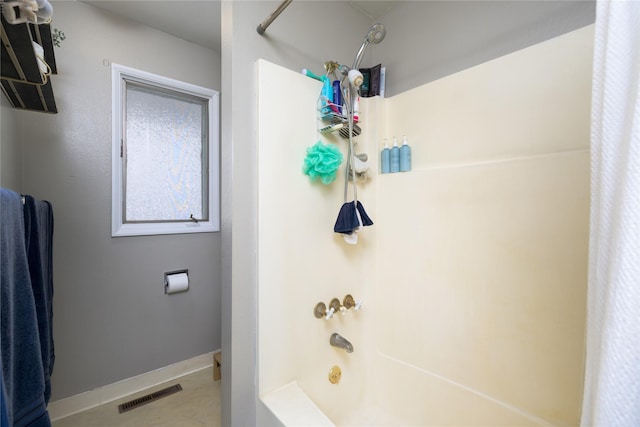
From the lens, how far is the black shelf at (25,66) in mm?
730

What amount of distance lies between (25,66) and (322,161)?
3.64 feet

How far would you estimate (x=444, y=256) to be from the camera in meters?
1.27

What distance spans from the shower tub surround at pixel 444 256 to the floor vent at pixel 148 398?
1100mm

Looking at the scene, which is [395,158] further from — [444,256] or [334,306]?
[334,306]

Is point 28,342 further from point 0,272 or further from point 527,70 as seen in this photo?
point 527,70

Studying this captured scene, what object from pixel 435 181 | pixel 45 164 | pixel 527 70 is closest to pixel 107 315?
pixel 45 164

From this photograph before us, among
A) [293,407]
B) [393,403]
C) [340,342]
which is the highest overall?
[340,342]

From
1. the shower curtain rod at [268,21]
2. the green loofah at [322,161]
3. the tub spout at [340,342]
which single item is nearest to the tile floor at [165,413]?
the tub spout at [340,342]

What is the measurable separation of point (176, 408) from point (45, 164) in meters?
1.68

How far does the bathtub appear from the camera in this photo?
1.05m

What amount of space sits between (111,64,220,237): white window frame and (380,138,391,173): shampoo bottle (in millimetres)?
1366

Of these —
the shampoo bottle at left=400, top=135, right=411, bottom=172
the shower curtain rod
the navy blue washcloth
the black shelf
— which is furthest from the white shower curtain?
the black shelf

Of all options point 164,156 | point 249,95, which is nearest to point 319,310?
point 249,95

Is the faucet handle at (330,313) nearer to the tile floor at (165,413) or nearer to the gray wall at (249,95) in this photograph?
the gray wall at (249,95)
